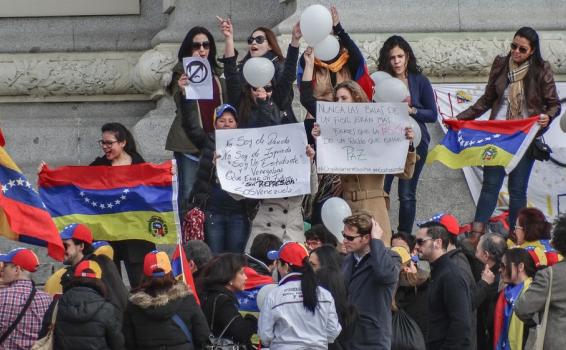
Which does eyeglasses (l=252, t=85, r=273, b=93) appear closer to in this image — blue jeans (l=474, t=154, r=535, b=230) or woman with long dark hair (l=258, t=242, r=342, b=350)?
blue jeans (l=474, t=154, r=535, b=230)

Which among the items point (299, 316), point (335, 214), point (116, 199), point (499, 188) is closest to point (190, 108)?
point (116, 199)

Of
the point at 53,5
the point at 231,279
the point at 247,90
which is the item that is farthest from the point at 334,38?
the point at 53,5

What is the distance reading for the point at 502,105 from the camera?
55.0ft

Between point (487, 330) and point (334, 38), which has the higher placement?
point (334, 38)

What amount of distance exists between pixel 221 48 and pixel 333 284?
21.8 ft

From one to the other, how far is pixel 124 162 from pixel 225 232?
990 millimetres

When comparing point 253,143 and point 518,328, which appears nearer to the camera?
point 518,328

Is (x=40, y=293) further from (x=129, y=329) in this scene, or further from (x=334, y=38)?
Answer: (x=334, y=38)

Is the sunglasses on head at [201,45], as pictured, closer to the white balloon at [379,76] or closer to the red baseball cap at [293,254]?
the white balloon at [379,76]

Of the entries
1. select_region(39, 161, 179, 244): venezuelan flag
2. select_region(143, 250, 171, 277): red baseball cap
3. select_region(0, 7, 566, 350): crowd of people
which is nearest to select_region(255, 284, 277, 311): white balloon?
select_region(0, 7, 566, 350): crowd of people

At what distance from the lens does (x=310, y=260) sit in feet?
42.8

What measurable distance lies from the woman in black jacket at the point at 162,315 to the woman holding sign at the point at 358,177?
10.1 ft

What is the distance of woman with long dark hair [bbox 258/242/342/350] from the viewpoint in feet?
40.6

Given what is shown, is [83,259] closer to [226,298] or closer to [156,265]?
[156,265]
